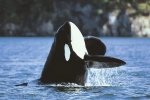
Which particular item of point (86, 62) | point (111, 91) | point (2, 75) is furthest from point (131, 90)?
point (2, 75)

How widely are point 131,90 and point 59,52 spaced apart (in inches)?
153

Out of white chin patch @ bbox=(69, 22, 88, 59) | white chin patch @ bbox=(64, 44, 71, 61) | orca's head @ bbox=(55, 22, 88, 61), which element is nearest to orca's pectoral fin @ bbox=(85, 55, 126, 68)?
white chin patch @ bbox=(69, 22, 88, 59)

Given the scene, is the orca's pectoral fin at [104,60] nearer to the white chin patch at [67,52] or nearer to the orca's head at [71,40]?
the orca's head at [71,40]

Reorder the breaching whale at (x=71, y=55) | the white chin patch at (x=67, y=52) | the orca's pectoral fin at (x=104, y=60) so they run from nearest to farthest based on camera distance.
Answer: the orca's pectoral fin at (x=104, y=60), the white chin patch at (x=67, y=52), the breaching whale at (x=71, y=55)

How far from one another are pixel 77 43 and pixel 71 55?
58cm

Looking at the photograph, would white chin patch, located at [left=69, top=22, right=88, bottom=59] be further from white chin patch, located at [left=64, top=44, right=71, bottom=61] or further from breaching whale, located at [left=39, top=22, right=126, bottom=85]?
white chin patch, located at [left=64, top=44, right=71, bottom=61]

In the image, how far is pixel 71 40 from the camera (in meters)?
25.5

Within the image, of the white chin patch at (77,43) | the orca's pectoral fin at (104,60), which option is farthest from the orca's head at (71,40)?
the orca's pectoral fin at (104,60)

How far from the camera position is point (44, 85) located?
26297 millimetres

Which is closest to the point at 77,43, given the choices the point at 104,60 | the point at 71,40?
the point at 71,40

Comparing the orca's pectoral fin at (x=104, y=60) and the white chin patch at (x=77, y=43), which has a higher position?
the white chin patch at (x=77, y=43)

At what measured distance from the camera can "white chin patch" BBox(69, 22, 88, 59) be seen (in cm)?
2530

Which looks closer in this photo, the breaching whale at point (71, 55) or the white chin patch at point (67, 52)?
the white chin patch at point (67, 52)

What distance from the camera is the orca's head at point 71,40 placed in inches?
996
